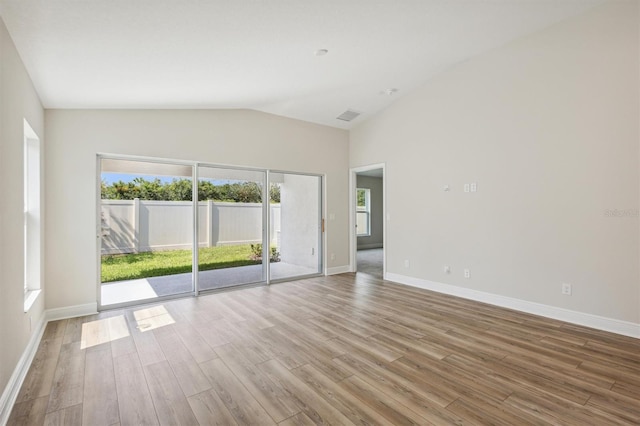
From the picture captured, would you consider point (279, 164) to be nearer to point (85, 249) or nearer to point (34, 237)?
point (85, 249)

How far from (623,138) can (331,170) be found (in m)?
4.21

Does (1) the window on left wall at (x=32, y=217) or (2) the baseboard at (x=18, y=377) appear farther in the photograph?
(1) the window on left wall at (x=32, y=217)

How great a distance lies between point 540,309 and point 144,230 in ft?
17.5

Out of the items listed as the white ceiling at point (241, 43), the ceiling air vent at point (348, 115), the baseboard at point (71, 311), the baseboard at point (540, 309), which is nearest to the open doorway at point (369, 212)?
the ceiling air vent at point (348, 115)

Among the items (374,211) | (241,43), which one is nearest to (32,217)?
(241,43)

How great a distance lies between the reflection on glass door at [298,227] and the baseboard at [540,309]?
2039 mm

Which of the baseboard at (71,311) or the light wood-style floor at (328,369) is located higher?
the baseboard at (71,311)

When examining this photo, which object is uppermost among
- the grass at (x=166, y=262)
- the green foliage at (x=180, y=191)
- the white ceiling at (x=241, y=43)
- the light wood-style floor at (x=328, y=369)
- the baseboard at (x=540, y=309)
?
the white ceiling at (x=241, y=43)

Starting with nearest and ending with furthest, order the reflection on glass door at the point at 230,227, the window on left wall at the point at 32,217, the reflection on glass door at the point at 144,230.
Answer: the window on left wall at the point at 32,217 → the reflection on glass door at the point at 144,230 → the reflection on glass door at the point at 230,227

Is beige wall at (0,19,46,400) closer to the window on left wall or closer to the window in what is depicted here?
the window on left wall

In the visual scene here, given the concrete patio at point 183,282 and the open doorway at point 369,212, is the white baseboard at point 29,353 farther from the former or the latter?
the open doorway at point 369,212

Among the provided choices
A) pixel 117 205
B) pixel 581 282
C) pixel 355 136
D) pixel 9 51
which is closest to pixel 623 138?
pixel 581 282

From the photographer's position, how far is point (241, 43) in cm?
266

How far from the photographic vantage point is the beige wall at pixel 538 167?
314 cm
